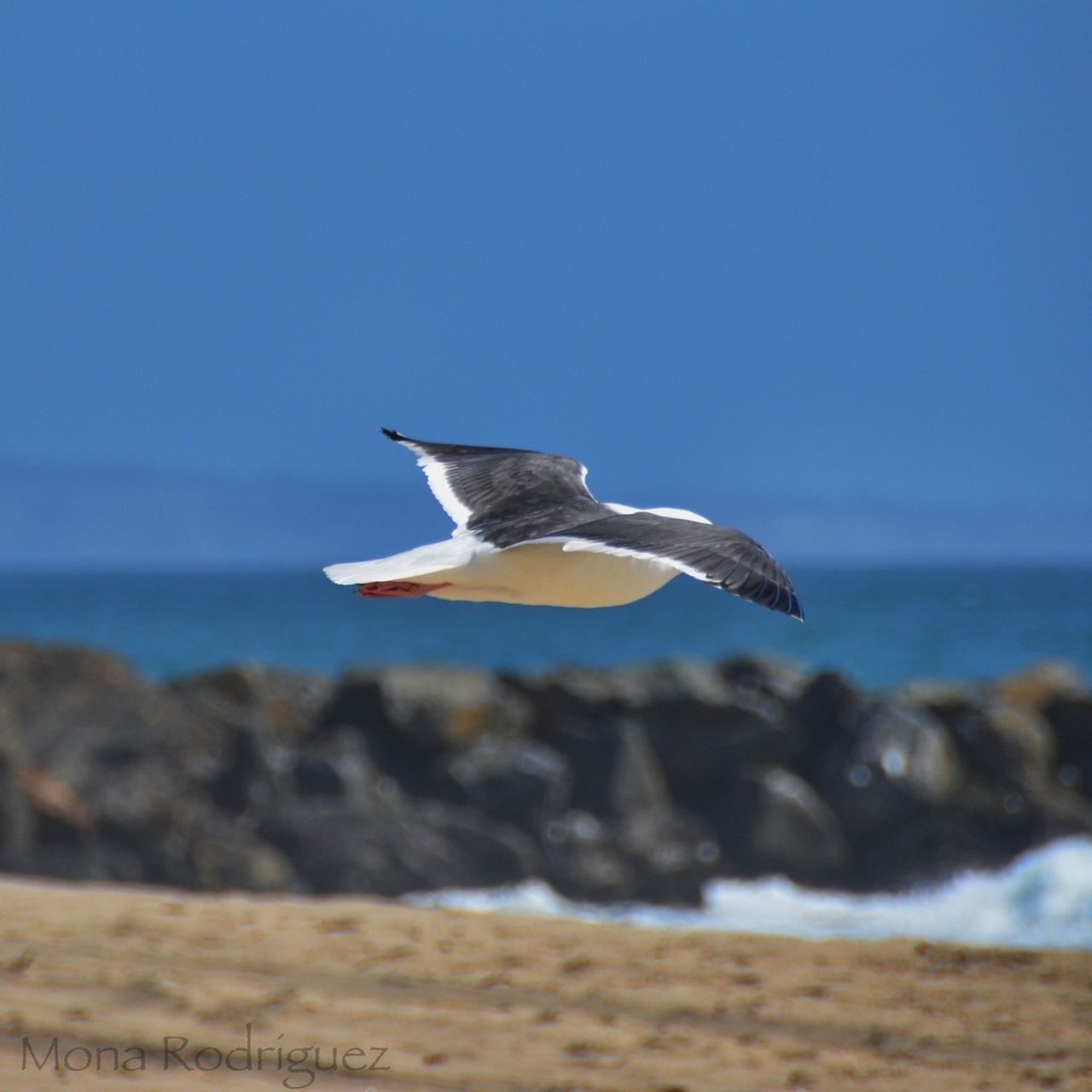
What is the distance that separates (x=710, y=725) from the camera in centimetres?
1321

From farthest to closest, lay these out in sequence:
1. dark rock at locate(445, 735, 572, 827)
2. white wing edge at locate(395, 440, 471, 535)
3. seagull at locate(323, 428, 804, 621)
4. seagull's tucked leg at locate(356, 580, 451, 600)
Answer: dark rock at locate(445, 735, 572, 827) < white wing edge at locate(395, 440, 471, 535) < seagull's tucked leg at locate(356, 580, 451, 600) < seagull at locate(323, 428, 804, 621)

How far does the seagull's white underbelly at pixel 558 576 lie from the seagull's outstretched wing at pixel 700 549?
99 millimetres

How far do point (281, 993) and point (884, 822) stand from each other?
7149 millimetres

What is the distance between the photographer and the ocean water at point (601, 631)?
3328 cm

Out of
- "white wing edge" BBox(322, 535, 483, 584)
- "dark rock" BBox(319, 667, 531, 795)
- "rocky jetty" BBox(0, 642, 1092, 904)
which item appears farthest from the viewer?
"dark rock" BBox(319, 667, 531, 795)

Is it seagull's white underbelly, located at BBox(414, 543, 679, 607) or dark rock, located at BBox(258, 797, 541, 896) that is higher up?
seagull's white underbelly, located at BBox(414, 543, 679, 607)

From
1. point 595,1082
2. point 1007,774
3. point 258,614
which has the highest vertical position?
point 258,614

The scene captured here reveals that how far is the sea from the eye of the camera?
11.4m

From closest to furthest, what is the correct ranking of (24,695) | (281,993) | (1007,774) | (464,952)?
(281,993) < (464,952) < (24,695) < (1007,774)

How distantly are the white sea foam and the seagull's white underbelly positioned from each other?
Answer: 6.24 metres

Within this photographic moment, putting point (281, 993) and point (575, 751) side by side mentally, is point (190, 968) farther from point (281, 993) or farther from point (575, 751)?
point (575, 751)

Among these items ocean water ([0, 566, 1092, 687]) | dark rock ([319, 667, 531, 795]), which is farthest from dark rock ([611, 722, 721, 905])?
ocean water ([0, 566, 1092, 687])

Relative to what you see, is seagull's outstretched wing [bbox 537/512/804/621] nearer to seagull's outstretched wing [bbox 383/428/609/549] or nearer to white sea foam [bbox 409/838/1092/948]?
seagull's outstretched wing [bbox 383/428/609/549]

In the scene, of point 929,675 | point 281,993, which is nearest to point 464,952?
point 281,993
